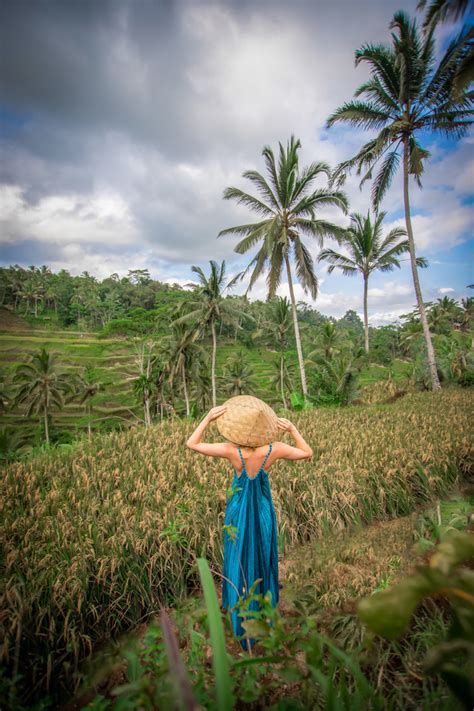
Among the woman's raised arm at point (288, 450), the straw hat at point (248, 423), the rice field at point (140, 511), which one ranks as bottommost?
the rice field at point (140, 511)

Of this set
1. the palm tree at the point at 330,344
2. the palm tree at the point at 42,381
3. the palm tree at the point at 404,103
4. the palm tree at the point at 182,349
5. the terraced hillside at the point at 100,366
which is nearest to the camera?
the palm tree at the point at 404,103

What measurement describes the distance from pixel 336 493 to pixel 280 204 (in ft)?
38.6

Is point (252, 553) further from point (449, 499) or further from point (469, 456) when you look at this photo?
point (469, 456)

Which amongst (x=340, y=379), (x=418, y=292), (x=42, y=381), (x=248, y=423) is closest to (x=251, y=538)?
(x=248, y=423)

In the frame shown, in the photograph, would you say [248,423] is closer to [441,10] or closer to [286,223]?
[441,10]

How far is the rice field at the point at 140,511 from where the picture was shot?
2.38 meters

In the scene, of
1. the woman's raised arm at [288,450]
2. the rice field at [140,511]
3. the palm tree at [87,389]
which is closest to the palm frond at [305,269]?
the rice field at [140,511]

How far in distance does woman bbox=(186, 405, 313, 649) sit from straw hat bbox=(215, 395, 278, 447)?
0.12 m

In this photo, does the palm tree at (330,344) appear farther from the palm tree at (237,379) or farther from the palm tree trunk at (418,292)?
the palm tree at (237,379)

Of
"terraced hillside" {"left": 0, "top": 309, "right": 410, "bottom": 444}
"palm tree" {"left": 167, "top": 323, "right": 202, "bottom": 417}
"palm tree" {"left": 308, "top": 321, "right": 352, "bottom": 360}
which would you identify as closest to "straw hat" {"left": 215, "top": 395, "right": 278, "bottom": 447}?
"palm tree" {"left": 308, "top": 321, "right": 352, "bottom": 360}

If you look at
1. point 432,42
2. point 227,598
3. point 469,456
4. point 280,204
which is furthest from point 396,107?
point 227,598

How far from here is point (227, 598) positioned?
2277mm

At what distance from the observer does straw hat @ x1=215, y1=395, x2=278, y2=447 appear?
1924 millimetres

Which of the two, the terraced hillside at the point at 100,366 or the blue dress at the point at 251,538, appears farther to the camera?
the terraced hillside at the point at 100,366
